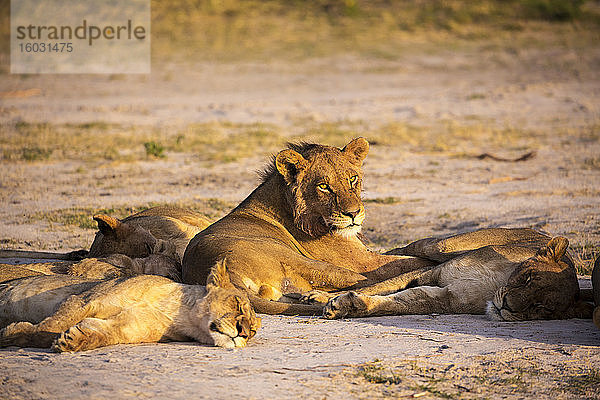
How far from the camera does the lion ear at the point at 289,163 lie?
23.1 feet

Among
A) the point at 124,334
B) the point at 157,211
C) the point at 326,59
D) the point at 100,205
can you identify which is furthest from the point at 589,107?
the point at 124,334

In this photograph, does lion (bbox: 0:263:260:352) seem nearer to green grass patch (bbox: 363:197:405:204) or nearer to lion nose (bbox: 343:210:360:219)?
lion nose (bbox: 343:210:360:219)

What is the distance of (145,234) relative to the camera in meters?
7.32

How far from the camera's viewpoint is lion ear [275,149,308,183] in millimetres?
7055

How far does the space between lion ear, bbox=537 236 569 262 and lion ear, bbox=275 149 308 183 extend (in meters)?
2.02

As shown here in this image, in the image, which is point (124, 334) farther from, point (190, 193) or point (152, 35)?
point (152, 35)

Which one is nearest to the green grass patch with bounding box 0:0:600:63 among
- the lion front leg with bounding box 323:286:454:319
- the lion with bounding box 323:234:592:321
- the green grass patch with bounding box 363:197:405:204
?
the green grass patch with bounding box 363:197:405:204

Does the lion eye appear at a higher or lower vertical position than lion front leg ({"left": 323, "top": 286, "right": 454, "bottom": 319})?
higher

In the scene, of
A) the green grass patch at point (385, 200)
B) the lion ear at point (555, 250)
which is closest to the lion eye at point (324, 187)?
the lion ear at point (555, 250)

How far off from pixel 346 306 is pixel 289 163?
1.52m

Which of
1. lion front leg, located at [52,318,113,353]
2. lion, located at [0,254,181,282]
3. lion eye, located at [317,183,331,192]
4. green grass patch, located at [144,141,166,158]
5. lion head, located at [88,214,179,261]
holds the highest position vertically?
green grass patch, located at [144,141,166,158]

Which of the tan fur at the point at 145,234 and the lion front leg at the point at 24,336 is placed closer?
the lion front leg at the point at 24,336

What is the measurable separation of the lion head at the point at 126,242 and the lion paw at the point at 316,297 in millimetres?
1387

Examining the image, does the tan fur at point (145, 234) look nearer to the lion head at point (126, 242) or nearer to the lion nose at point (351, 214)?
the lion head at point (126, 242)
